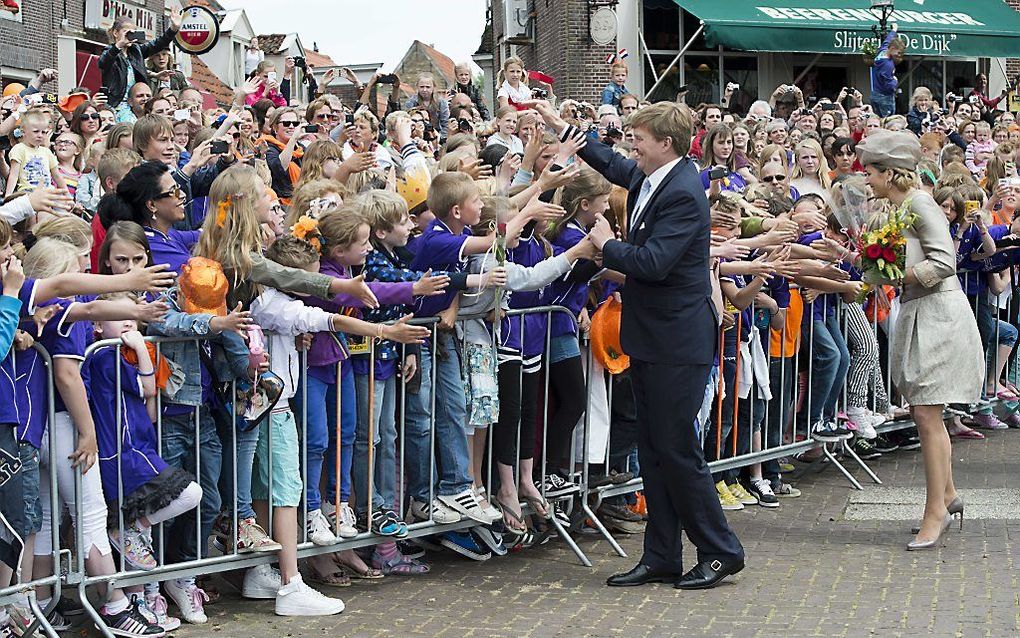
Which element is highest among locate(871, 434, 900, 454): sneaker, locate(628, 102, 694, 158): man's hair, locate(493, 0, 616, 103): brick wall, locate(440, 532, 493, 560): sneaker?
locate(493, 0, 616, 103): brick wall

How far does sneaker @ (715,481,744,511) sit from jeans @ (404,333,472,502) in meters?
2.21

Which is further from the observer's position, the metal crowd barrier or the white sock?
the white sock

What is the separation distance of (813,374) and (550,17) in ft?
73.2

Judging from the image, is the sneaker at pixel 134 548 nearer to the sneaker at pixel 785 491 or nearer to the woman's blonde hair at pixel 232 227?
the woman's blonde hair at pixel 232 227

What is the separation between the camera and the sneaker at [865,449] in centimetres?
1021

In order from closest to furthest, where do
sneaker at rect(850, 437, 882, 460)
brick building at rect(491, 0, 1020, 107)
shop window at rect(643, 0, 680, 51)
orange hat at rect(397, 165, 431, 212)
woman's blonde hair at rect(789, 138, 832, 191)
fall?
1. orange hat at rect(397, 165, 431, 212)
2. sneaker at rect(850, 437, 882, 460)
3. woman's blonde hair at rect(789, 138, 832, 191)
4. brick building at rect(491, 0, 1020, 107)
5. shop window at rect(643, 0, 680, 51)

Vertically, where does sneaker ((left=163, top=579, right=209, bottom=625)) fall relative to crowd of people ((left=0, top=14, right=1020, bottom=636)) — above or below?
below

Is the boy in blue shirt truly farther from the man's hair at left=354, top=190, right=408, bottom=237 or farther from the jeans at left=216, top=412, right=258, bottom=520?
the jeans at left=216, top=412, right=258, bottom=520

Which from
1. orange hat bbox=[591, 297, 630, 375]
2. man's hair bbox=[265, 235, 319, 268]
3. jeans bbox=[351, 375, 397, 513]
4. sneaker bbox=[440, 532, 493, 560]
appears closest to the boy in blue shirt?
jeans bbox=[351, 375, 397, 513]

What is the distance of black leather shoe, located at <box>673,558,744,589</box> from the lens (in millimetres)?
6598

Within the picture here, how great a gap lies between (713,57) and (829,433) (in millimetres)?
21463

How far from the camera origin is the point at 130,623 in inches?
228

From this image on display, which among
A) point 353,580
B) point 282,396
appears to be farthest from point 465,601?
point 282,396

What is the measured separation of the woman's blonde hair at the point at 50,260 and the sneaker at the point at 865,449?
20.5 ft
